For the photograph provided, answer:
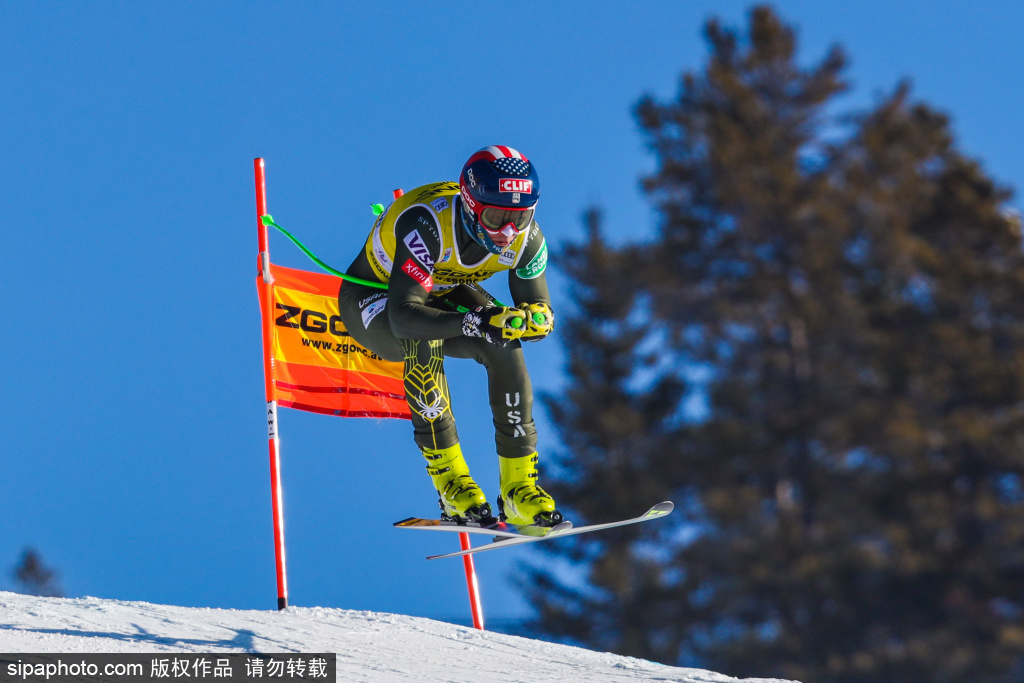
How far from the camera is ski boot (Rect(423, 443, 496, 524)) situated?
7094mm

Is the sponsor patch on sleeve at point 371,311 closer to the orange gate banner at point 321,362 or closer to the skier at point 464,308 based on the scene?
the skier at point 464,308

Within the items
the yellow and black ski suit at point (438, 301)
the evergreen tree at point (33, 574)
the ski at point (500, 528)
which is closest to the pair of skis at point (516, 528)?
the ski at point (500, 528)

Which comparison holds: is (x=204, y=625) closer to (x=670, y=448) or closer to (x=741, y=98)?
(x=670, y=448)

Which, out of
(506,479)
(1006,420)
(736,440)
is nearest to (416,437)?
(506,479)

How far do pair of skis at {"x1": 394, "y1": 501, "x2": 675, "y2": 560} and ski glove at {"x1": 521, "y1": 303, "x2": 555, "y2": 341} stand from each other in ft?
3.83

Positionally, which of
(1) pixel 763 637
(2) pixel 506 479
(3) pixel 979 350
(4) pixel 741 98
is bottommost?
(2) pixel 506 479

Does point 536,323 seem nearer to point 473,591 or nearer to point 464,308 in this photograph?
point 464,308

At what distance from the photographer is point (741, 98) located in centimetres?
2953

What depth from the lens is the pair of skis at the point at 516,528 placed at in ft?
22.3

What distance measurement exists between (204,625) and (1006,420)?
23527 mm

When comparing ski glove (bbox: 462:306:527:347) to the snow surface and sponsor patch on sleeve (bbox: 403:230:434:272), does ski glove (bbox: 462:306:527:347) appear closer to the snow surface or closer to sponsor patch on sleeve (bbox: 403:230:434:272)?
sponsor patch on sleeve (bbox: 403:230:434:272)

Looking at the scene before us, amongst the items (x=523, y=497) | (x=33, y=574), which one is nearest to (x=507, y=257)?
(x=523, y=497)

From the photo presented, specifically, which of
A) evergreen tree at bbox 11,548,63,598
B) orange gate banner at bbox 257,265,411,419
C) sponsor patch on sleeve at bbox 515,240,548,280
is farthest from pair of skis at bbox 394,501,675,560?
evergreen tree at bbox 11,548,63,598

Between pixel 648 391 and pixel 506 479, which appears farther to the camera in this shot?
pixel 648 391
